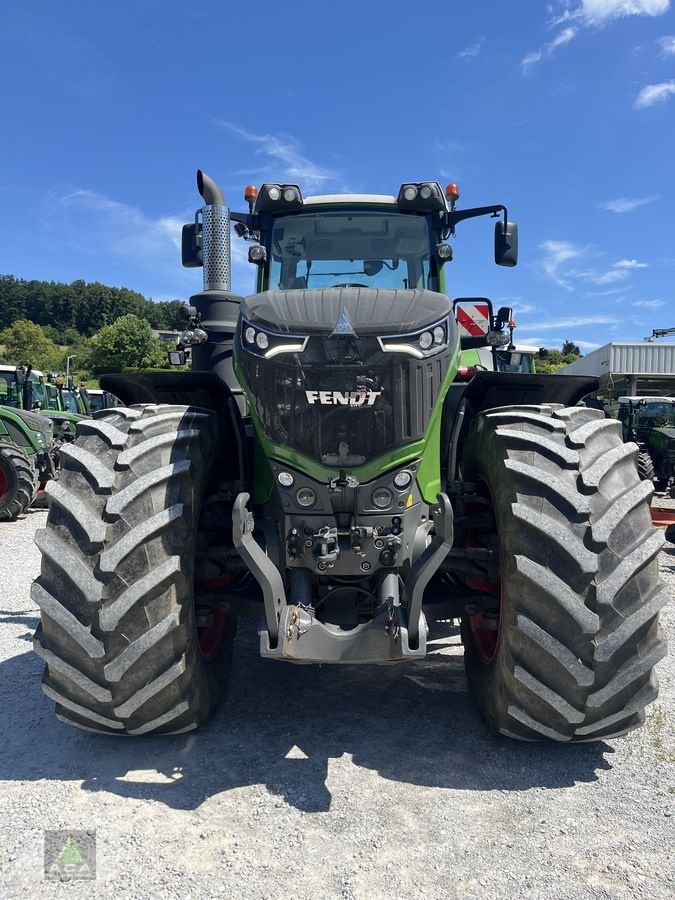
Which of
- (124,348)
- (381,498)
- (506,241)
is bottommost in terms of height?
(381,498)

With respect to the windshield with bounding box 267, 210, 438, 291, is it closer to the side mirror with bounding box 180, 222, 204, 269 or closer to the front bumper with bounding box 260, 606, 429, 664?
the side mirror with bounding box 180, 222, 204, 269

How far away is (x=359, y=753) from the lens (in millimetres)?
2996

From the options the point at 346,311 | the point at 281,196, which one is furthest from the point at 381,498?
the point at 281,196

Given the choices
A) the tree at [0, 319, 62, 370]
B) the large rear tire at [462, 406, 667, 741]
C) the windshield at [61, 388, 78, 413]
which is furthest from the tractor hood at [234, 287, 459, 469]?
the tree at [0, 319, 62, 370]

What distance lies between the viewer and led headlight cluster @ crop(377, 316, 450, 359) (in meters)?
2.79

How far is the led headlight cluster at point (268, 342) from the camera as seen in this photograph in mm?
2789

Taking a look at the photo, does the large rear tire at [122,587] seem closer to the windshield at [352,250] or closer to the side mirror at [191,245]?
the windshield at [352,250]

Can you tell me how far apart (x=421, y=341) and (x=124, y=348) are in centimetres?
7808

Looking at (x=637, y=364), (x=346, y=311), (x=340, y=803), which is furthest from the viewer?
(x=637, y=364)

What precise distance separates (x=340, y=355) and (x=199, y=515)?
1057 millimetres

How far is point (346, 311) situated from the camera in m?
2.84

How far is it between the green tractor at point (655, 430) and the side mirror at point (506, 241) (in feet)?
37.2

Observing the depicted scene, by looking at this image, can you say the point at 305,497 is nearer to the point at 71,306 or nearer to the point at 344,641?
the point at 344,641

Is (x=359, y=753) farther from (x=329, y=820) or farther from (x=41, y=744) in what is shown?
(x=41, y=744)
